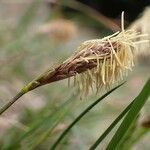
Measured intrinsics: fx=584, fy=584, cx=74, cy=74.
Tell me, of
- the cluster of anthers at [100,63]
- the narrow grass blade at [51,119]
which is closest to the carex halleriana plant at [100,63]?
the cluster of anthers at [100,63]

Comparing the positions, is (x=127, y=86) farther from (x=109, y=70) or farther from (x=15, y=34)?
(x=109, y=70)

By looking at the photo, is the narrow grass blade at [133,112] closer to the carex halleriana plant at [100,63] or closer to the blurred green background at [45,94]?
the carex halleriana plant at [100,63]

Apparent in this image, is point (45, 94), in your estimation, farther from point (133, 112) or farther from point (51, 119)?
point (133, 112)

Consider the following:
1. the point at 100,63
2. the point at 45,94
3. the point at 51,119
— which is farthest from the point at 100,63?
the point at 45,94

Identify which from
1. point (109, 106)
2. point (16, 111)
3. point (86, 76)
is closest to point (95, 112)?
point (109, 106)

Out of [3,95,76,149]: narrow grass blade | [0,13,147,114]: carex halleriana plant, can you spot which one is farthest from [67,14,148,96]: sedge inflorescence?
[3,95,76,149]: narrow grass blade

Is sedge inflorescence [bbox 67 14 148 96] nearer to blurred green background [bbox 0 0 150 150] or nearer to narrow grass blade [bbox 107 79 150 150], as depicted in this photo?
narrow grass blade [bbox 107 79 150 150]

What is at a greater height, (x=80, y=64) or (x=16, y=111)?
(x=80, y=64)

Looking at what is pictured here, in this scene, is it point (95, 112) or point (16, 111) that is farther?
point (16, 111)

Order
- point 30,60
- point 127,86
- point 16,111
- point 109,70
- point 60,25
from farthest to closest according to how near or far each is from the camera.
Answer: point 127,86 < point 30,60 < point 16,111 < point 60,25 < point 109,70
